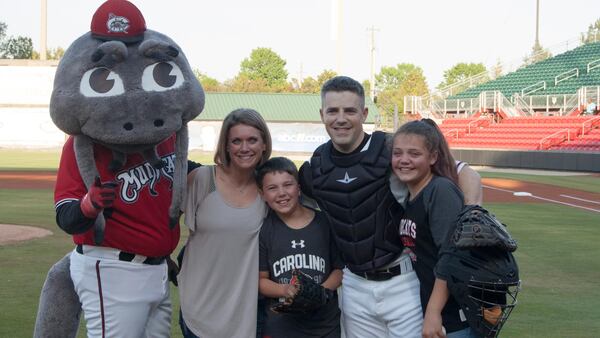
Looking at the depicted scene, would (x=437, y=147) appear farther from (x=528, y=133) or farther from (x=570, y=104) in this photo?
(x=570, y=104)

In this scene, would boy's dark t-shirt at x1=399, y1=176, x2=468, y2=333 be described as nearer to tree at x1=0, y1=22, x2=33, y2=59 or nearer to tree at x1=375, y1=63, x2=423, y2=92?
tree at x1=0, y1=22, x2=33, y2=59

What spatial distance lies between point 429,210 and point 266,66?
333 feet

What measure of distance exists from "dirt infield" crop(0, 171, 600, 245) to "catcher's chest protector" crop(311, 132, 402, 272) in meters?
13.2

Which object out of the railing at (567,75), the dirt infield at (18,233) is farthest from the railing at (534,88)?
the dirt infield at (18,233)

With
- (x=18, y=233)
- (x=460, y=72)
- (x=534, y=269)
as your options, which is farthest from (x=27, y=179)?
(x=460, y=72)

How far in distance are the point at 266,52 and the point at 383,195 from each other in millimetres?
100858

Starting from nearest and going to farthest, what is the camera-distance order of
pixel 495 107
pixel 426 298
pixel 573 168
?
1. pixel 426 298
2. pixel 573 168
3. pixel 495 107

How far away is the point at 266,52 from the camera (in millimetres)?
103438

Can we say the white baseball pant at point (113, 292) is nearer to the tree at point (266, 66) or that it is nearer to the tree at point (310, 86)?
the tree at point (310, 86)

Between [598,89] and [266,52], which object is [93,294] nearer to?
[598,89]

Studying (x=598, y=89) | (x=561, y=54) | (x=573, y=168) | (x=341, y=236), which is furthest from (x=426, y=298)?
(x=561, y=54)

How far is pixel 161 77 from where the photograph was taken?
4.02 meters

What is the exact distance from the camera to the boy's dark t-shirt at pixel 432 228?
3.56 m

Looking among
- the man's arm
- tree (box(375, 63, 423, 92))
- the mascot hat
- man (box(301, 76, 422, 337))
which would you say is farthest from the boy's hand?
tree (box(375, 63, 423, 92))
